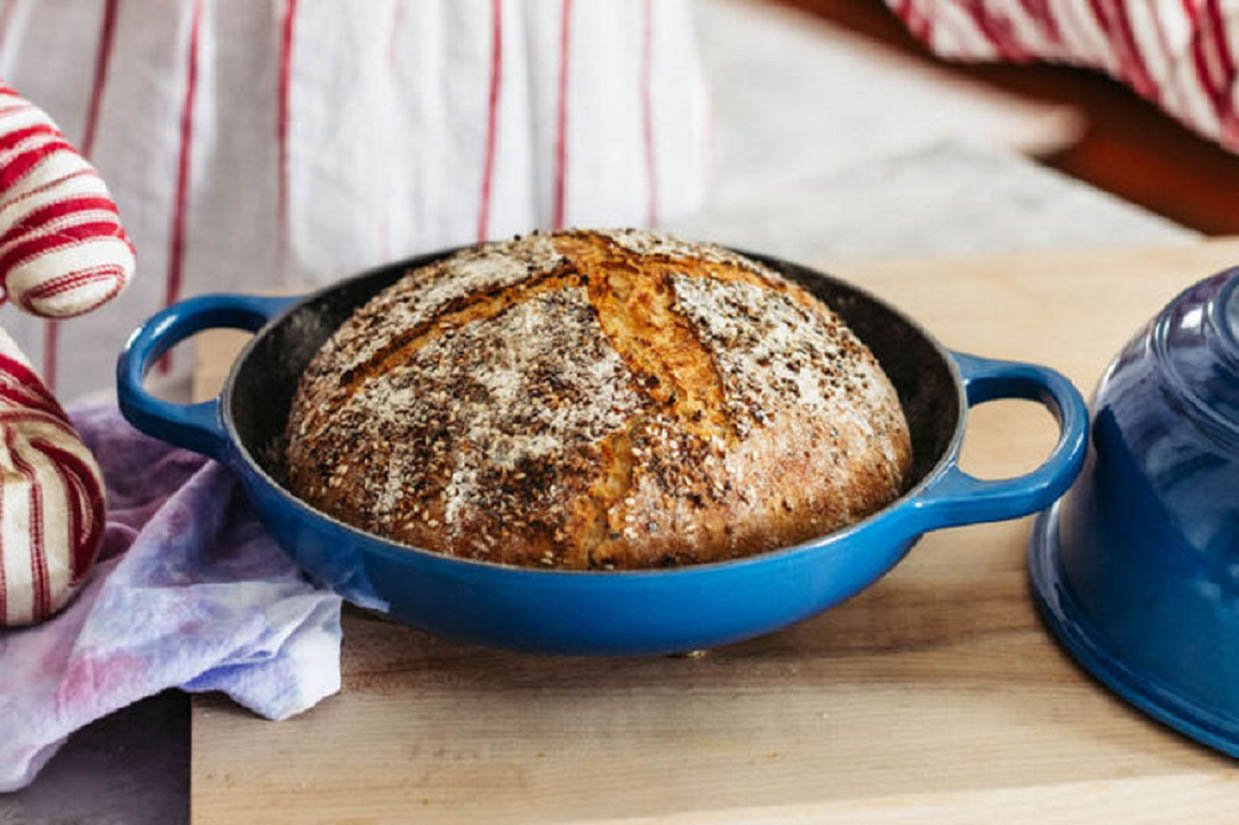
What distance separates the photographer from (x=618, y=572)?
65 centimetres

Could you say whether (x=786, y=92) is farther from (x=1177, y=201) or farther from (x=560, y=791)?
(x=560, y=791)

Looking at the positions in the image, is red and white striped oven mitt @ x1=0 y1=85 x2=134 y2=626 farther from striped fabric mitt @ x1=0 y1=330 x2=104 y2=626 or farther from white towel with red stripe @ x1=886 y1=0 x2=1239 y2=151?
white towel with red stripe @ x1=886 y1=0 x2=1239 y2=151

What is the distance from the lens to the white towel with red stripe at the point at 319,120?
52.8 inches

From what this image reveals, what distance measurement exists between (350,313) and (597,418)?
29cm

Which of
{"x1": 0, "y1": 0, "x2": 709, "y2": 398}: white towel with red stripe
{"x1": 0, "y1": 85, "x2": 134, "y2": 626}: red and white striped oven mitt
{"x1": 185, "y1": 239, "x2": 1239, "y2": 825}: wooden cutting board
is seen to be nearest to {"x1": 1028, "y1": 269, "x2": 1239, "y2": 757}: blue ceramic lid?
{"x1": 185, "y1": 239, "x2": 1239, "y2": 825}: wooden cutting board

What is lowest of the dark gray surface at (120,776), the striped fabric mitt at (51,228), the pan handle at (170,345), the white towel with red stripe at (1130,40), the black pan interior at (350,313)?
the white towel with red stripe at (1130,40)

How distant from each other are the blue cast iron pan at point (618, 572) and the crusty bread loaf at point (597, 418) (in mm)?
27

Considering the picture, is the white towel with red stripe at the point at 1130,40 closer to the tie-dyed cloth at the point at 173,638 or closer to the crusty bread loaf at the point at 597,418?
the crusty bread loaf at the point at 597,418

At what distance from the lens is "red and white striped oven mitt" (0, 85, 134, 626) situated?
0.73m

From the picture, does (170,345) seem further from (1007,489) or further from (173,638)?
(1007,489)

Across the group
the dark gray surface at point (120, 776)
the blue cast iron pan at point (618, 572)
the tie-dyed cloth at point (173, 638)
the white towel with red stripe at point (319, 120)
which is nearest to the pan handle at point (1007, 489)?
the blue cast iron pan at point (618, 572)

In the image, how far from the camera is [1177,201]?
1.80 meters

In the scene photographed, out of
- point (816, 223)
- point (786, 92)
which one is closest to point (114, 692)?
point (816, 223)

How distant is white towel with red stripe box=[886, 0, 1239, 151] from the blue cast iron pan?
100 cm
